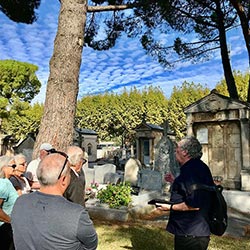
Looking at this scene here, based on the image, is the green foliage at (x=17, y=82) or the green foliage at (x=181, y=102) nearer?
the green foliage at (x=17, y=82)

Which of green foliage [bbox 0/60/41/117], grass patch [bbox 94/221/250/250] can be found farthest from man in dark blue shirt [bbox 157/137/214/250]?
green foliage [bbox 0/60/41/117]

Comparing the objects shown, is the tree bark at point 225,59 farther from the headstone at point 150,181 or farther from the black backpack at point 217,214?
the black backpack at point 217,214

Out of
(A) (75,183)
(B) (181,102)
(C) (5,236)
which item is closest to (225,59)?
(A) (75,183)

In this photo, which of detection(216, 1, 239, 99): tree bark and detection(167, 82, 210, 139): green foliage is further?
detection(167, 82, 210, 139): green foliage

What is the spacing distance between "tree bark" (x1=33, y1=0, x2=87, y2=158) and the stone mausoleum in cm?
625

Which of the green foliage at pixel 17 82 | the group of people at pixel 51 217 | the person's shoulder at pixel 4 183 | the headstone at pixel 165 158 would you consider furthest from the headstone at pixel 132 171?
the green foliage at pixel 17 82

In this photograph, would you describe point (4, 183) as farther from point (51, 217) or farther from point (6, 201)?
point (51, 217)

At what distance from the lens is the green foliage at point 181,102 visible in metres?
31.3

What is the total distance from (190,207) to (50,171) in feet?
4.21

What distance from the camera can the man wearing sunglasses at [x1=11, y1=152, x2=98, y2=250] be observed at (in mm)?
1458

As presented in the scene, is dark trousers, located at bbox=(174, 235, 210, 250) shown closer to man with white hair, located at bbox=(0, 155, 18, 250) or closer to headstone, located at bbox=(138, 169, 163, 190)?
man with white hair, located at bbox=(0, 155, 18, 250)

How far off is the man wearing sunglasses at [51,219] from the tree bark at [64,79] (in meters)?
2.58

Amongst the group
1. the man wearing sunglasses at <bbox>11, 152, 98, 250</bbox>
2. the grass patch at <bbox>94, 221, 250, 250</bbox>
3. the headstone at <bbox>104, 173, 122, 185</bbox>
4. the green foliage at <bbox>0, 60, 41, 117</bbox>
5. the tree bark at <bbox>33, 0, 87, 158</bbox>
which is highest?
the green foliage at <bbox>0, 60, 41, 117</bbox>

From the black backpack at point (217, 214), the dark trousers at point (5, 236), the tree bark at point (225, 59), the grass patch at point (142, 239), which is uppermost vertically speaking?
the tree bark at point (225, 59)
